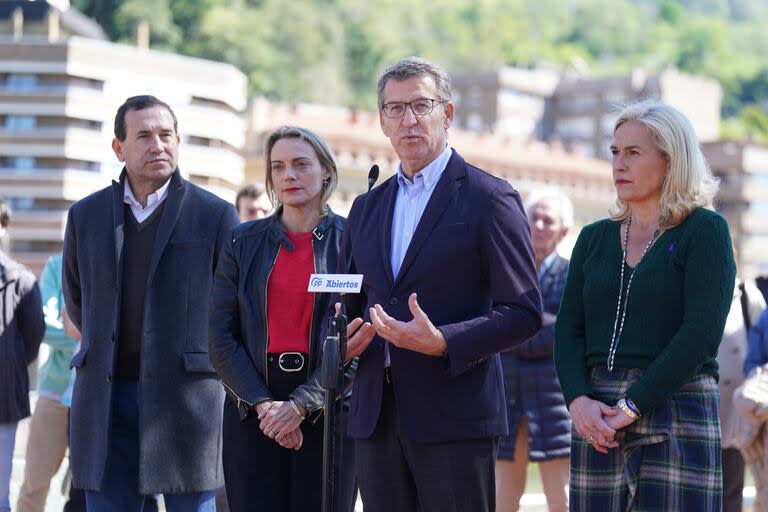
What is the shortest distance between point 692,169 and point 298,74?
9363cm

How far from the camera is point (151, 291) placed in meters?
5.36

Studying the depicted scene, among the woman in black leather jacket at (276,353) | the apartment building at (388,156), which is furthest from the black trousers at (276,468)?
the apartment building at (388,156)

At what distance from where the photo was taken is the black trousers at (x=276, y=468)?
16.5 ft

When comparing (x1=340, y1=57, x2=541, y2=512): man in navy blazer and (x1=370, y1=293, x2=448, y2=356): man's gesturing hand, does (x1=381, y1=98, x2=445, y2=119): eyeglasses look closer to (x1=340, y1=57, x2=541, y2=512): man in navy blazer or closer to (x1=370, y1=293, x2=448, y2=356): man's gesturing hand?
(x1=340, y1=57, x2=541, y2=512): man in navy blazer

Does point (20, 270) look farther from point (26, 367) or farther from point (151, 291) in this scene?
point (151, 291)

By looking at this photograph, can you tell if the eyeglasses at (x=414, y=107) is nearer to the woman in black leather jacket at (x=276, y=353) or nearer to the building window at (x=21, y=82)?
the woman in black leather jacket at (x=276, y=353)

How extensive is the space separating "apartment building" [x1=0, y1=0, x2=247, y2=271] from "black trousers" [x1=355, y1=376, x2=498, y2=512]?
58.1 ft

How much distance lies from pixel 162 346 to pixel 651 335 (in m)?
2.09

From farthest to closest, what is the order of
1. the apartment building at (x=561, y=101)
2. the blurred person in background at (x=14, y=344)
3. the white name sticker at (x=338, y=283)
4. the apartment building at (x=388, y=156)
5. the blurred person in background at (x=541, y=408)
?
the apartment building at (x=561, y=101)
the apartment building at (x=388, y=156)
the blurred person in background at (x=541, y=408)
the blurred person in background at (x=14, y=344)
the white name sticker at (x=338, y=283)

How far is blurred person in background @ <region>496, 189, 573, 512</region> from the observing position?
7.18 m

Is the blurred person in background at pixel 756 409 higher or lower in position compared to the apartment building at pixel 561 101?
lower

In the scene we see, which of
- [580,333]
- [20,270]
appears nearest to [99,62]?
[20,270]

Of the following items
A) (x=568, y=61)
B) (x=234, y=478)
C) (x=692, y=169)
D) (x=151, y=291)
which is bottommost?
(x=234, y=478)

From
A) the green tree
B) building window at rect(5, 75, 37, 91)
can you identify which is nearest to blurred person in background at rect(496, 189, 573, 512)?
building window at rect(5, 75, 37, 91)
